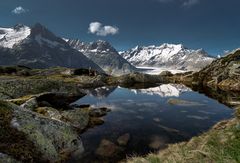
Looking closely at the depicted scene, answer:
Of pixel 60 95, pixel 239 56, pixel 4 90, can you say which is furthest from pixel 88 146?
pixel 239 56

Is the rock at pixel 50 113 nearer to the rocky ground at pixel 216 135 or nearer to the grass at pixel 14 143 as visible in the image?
the grass at pixel 14 143

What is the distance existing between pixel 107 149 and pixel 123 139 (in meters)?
3.49

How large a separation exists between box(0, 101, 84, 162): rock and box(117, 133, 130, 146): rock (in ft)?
A: 12.9

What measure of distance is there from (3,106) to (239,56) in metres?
125

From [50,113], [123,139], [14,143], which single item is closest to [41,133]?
[14,143]

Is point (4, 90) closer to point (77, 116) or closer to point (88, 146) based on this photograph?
point (77, 116)

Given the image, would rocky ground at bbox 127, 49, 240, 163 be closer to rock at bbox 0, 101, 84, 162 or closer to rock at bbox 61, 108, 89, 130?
rock at bbox 0, 101, 84, 162

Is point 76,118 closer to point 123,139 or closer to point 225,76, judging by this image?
point 123,139

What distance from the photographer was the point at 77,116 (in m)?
29.8

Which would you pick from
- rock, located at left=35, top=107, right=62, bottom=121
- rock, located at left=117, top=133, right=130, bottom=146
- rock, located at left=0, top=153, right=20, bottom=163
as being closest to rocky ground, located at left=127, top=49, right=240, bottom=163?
rock, located at left=117, top=133, right=130, bottom=146

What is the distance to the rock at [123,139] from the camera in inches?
944

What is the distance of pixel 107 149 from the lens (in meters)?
22.2

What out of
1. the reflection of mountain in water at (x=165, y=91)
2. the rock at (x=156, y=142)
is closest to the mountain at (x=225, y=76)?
the reflection of mountain in water at (x=165, y=91)

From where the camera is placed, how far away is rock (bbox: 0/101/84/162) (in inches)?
696
